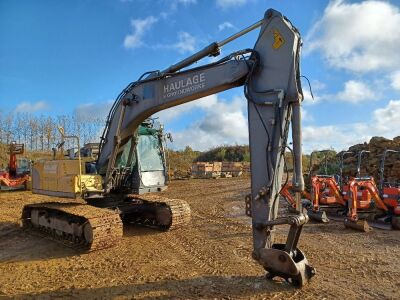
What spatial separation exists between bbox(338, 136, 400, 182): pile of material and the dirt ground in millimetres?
7897

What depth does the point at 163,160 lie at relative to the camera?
395 inches

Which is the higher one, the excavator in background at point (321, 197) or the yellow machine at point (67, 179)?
the yellow machine at point (67, 179)

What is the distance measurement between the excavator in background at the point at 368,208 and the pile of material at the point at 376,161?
6.02 m

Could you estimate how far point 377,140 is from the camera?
1955cm

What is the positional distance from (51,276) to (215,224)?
17.1ft

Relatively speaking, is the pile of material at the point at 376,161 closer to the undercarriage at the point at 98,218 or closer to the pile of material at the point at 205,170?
the undercarriage at the point at 98,218

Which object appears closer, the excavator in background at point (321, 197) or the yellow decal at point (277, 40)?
the yellow decal at point (277, 40)

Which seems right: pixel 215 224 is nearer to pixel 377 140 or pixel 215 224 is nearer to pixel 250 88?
pixel 250 88

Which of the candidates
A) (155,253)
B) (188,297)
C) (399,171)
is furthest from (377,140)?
(188,297)

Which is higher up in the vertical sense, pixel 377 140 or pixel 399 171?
pixel 377 140

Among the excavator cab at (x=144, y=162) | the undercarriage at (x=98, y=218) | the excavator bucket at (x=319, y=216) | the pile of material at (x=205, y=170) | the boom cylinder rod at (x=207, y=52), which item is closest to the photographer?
the boom cylinder rod at (x=207, y=52)

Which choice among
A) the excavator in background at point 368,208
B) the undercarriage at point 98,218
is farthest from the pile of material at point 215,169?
the undercarriage at point 98,218

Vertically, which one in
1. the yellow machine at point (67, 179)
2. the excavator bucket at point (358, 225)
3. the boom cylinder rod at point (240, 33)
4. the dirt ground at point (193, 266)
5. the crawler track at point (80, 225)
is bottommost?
the dirt ground at point (193, 266)

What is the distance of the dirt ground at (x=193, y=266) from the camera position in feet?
18.5
